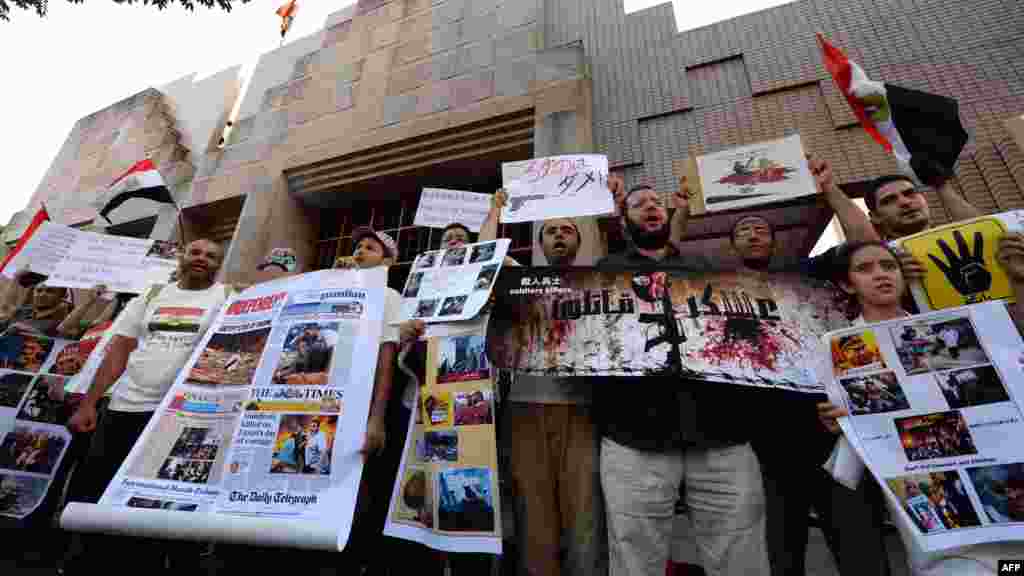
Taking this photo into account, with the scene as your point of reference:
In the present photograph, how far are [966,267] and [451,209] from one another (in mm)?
2872

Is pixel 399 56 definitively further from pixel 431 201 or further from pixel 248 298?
pixel 248 298

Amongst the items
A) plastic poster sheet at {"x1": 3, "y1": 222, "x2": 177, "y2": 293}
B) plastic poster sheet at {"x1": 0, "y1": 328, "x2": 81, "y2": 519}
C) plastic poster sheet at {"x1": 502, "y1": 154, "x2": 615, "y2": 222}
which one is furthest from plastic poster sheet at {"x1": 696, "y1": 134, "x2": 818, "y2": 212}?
plastic poster sheet at {"x1": 0, "y1": 328, "x2": 81, "y2": 519}

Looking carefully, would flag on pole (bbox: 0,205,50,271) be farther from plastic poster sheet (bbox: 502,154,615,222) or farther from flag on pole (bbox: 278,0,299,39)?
flag on pole (bbox: 278,0,299,39)

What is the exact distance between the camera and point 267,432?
1690mm

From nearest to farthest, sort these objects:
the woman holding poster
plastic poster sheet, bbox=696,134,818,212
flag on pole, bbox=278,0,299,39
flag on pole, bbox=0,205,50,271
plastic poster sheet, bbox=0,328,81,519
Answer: the woman holding poster, plastic poster sheet, bbox=696,134,818,212, plastic poster sheet, bbox=0,328,81,519, flag on pole, bbox=0,205,50,271, flag on pole, bbox=278,0,299,39

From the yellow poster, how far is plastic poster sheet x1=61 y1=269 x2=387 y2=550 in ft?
7.64

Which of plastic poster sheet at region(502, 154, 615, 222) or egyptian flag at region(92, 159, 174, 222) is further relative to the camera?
egyptian flag at region(92, 159, 174, 222)

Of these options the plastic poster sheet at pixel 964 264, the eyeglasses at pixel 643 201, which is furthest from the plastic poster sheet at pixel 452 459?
the plastic poster sheet at pixel 964 264

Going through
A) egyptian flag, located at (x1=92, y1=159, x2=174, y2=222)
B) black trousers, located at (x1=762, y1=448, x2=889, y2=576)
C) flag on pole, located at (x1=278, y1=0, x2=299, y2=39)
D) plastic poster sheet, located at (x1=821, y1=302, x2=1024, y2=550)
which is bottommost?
black trousers, located at (x1=762, y1=448, x2=889, y2=576)

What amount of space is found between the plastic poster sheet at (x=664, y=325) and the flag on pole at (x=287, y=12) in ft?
27.2

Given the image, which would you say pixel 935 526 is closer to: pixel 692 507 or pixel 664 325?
pixel 692 507

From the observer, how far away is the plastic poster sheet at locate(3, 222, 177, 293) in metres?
3.37

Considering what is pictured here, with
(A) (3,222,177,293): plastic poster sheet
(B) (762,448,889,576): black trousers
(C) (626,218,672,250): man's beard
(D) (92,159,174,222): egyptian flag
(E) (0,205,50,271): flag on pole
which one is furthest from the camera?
(D) (92,159,174,222): egyptian flag

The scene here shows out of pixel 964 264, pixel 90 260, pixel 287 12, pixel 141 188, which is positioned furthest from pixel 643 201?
pixel 287 12
